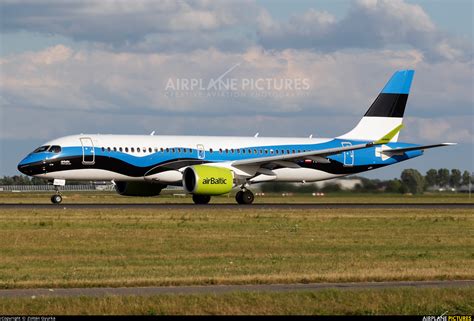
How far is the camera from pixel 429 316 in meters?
16.5

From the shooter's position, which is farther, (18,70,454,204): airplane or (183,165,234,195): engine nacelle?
(18,70,454,204): airplane

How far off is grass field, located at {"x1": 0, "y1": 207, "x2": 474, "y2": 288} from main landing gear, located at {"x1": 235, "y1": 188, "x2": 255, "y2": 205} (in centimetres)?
1037

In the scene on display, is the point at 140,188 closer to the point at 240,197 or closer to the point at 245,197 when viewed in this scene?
the point at 240,197

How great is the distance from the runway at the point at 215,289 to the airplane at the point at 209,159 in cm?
3135

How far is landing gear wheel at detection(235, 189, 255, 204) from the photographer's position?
182ft

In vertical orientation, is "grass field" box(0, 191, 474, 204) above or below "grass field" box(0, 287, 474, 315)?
above

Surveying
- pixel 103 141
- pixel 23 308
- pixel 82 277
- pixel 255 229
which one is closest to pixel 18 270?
pixel 82 277

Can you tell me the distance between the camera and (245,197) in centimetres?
5566

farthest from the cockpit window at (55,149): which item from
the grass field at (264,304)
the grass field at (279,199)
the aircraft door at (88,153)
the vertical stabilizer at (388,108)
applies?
the grass field at (264,304)

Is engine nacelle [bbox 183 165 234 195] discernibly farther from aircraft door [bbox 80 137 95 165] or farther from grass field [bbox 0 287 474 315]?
grass field [bbox 0 287 474 315]

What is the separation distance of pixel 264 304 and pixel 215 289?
82.1 inches

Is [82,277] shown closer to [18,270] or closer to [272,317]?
[18,270]

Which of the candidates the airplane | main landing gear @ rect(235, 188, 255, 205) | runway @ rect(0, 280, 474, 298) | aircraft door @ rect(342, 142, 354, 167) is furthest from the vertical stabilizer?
runway @ rect(0, 280, 474, 298)

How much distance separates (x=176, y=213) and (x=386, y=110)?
25.3 m
